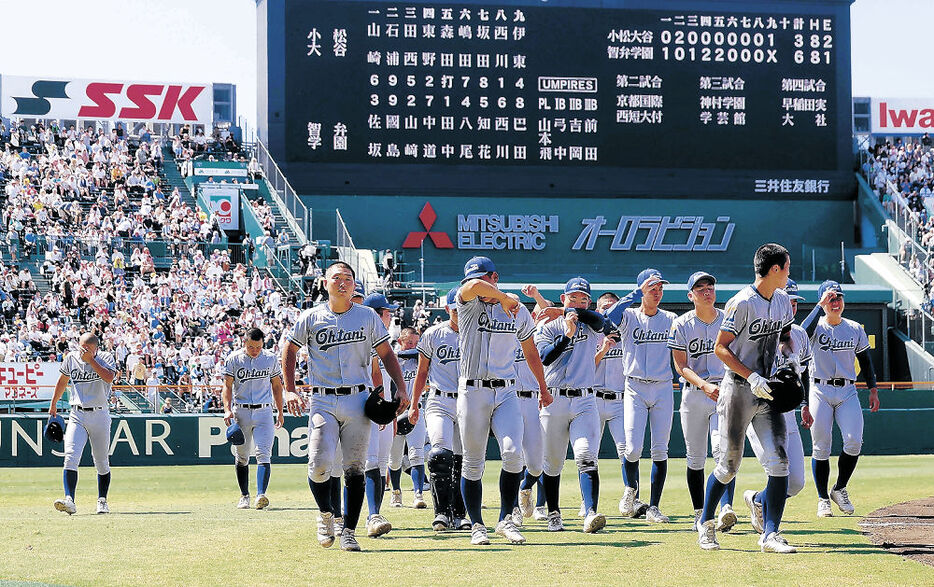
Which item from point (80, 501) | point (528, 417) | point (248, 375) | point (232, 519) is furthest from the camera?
point (80, 501)

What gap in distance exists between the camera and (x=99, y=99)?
1565 inches

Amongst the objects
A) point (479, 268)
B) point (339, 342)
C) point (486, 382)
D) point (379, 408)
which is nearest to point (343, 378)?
point (339, 342)

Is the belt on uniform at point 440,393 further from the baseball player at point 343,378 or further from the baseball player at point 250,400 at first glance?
the baseball player at point 250,400

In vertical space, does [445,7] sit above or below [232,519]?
above

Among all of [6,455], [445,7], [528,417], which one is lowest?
[6,455]

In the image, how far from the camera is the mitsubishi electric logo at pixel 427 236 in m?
35.5

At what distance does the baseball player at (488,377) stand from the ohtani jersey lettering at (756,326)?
160 centimetres

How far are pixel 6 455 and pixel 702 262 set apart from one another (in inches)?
817

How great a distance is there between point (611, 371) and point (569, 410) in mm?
1788

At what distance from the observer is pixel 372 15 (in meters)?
33.4

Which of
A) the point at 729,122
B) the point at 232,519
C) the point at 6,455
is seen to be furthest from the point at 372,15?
the point at 232,519

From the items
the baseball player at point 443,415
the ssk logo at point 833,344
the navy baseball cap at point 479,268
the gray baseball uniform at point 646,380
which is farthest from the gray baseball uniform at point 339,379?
the ssk logo at point 833,344

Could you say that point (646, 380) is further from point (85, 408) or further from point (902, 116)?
point (902, 116)

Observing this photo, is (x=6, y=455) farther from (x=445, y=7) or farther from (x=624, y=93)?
(x=624, y=93)
